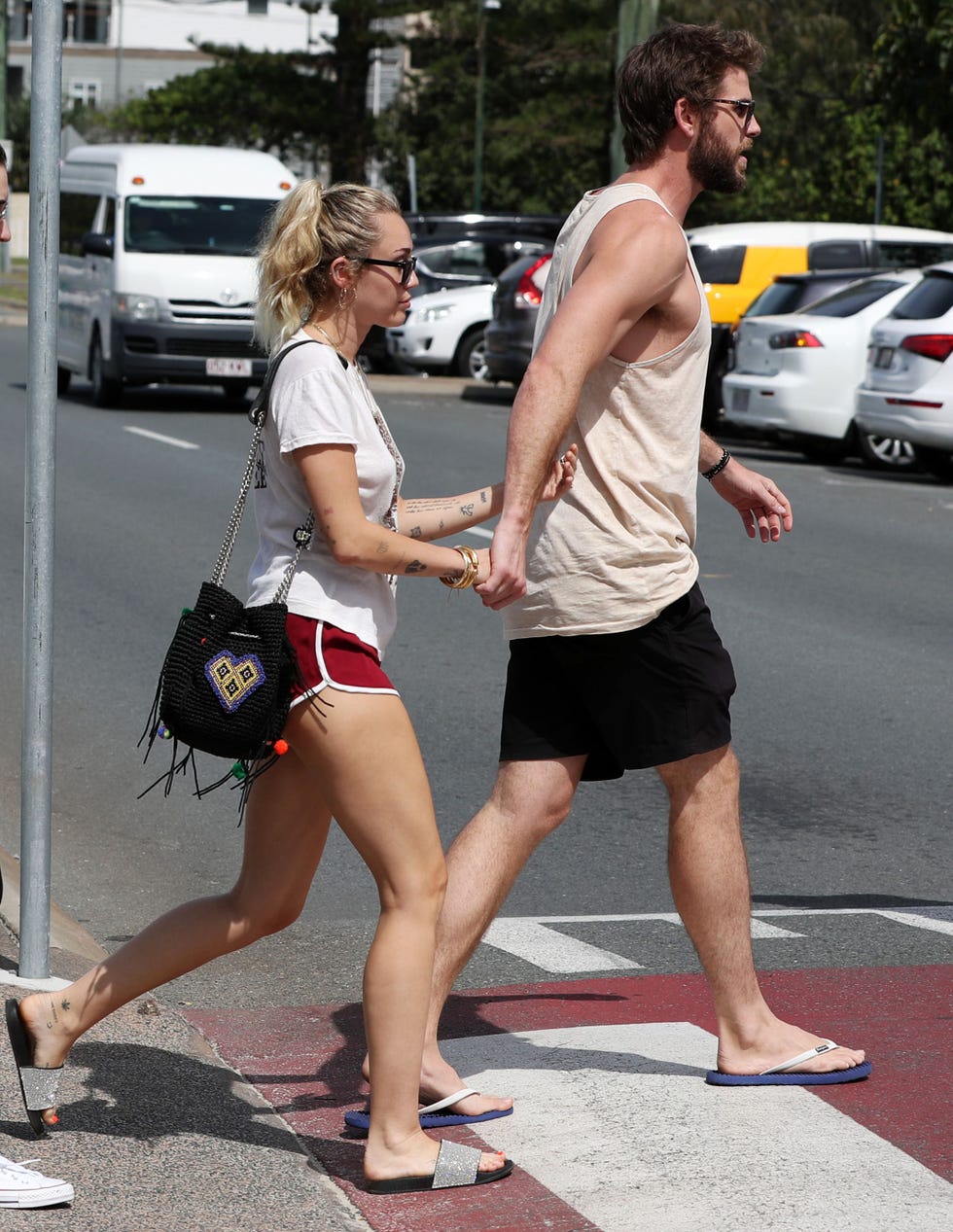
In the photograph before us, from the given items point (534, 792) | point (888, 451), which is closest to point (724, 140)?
point (534, 792)

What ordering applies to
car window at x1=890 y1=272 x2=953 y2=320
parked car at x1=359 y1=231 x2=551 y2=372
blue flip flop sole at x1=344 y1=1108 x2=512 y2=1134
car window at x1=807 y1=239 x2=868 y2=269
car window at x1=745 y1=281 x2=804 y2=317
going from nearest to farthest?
blue flip flop sole at x1=344 y1=1108 x2=512 y2=1134
car window at x1=890 y1=272 x2=953 y2=320
car window at x1=745 y1=281 x2=804 y2=317
car window at x1=807 y1=239 x2=868 y2=269
parked car at x1=359 y1=231 x2=551 y2=372

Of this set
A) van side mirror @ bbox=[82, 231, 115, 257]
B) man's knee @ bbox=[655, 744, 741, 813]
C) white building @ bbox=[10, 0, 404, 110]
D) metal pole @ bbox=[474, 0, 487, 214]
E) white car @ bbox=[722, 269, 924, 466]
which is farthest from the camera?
white building @ bbox=[10, 0, 404, 110]

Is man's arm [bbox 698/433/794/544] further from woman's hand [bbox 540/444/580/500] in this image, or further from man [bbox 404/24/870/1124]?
woman's hand [bbox 540/444/580/500]

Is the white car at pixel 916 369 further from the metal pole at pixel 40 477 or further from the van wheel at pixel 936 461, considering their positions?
the metal pole at pixel 40 477

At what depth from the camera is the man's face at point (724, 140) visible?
3896 millimetres

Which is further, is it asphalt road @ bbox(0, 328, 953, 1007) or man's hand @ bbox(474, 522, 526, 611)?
asphalt road @ bbox(0, 328, 953, 1007)

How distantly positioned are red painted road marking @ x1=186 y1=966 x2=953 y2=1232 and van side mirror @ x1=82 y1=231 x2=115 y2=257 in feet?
52.5

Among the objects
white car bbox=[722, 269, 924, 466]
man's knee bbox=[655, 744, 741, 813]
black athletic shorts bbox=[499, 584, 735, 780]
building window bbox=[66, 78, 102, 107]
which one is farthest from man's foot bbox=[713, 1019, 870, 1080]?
building window bbox=[66, 78, 102, 107]

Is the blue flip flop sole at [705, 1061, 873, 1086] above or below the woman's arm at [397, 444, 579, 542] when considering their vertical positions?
below

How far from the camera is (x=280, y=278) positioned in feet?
11.7

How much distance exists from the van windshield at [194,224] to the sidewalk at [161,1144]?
16.8 m

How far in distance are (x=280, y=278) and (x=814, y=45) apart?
Answer: 39.7 m

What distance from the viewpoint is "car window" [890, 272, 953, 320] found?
51.6ft

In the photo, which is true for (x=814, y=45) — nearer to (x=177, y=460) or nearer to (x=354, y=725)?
(x=177, y=460)
